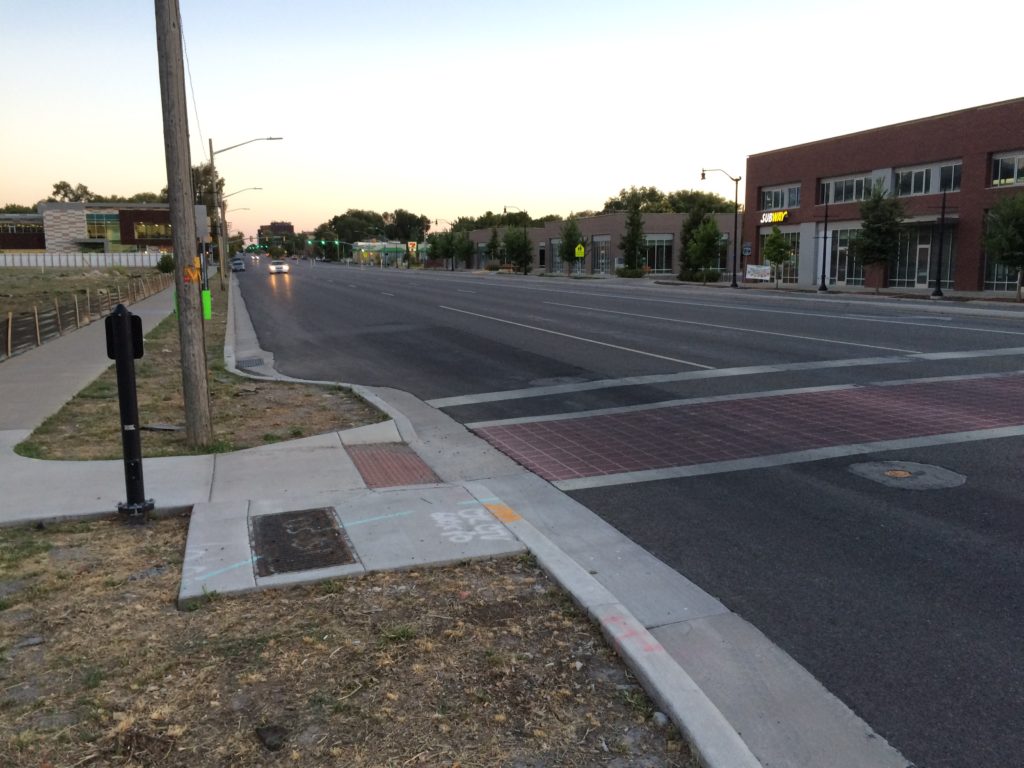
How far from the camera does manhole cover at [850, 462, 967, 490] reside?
23.5 feet

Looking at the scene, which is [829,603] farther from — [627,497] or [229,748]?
[229,748]

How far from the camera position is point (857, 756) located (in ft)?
11.1

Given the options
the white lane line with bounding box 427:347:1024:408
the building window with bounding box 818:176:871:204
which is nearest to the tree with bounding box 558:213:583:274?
the building window with bounding box 818:176:871:204

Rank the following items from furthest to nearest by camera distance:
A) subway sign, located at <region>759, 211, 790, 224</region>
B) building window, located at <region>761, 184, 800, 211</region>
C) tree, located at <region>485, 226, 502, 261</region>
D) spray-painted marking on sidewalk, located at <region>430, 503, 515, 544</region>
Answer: tree, located at <region>485, 226, 502, 261</region> < building window, located at <region>761, 184, 800, 211</region> < subway sign, located at <region>759, 211, 790, 224</region> < spray-painted marking on sidewalk, located at <region>430, 503, 515, 544</region>

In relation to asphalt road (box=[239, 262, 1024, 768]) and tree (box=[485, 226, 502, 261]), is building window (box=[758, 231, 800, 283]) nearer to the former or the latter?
asphalt road (box=[239, 262, 1024, 768])

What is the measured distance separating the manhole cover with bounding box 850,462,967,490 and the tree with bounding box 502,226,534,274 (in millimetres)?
83081

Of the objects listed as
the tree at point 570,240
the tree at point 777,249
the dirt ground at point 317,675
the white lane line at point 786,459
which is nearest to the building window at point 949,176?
the tree at point 777,249

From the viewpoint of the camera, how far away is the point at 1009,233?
34.4m

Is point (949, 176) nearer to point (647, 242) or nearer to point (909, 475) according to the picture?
point (647, 242)

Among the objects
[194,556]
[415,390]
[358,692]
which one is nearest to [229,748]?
[358,692]

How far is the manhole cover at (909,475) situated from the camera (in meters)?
7.15

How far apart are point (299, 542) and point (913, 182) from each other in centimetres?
4851

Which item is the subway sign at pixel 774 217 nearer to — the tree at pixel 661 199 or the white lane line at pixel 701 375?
the white lane line at pixel 701 375

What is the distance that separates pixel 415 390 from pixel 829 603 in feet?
29.0
